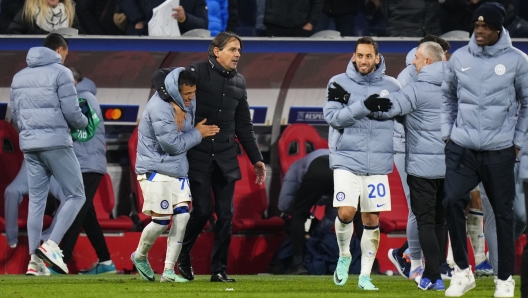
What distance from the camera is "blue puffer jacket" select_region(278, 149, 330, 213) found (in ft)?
41.7

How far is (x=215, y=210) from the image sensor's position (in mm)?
10016

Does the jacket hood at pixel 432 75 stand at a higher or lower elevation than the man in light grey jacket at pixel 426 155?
higher

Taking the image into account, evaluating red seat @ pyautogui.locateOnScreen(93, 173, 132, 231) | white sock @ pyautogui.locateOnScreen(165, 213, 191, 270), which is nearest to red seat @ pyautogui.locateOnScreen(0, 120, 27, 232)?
red seat @ pyautogui.locateOnScreen(93, 173, 132, 231)

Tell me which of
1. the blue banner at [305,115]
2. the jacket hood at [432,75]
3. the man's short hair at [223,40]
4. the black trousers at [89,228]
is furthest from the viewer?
the blue banner at [305,115]

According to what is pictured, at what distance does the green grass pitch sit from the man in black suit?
478mm

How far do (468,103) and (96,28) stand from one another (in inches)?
241

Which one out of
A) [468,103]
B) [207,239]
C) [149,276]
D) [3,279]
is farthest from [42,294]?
[207,239]

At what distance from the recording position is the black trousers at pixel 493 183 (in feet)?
27.3

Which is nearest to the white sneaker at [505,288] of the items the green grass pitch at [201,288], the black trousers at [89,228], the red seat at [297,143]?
the green grass pitch at [201,288]

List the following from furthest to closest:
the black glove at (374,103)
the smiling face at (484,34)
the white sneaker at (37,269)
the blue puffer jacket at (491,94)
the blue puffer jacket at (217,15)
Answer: the blue puffer jacket at (217,15) → the white sneaker at (37,269) → the black glove at (374,103) → the blue puffer jacket at (491,94) → the smiling face at (484,34)

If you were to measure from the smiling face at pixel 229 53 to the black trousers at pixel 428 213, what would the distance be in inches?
65.7

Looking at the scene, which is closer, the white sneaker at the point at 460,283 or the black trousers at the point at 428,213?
the white sneaker at the point at 460,283

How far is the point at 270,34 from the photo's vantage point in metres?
13.7

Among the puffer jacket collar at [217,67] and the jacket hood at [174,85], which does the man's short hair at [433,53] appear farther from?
the jacket hood at [174,85]
